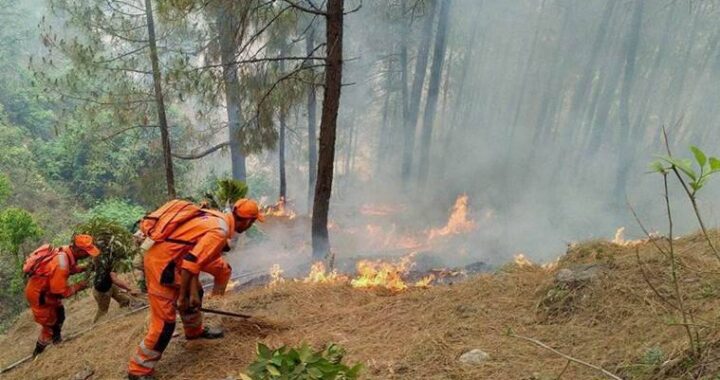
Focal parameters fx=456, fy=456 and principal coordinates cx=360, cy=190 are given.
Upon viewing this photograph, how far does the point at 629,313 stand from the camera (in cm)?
353

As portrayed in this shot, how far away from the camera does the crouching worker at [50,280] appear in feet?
18.1

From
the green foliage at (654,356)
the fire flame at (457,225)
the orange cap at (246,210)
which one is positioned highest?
the orange cap at (246,210)

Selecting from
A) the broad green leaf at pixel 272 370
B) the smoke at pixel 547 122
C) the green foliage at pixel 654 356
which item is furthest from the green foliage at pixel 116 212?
the green foliage at pixel 654 356

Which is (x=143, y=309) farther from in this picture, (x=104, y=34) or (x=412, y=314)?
(x=104, y=34)

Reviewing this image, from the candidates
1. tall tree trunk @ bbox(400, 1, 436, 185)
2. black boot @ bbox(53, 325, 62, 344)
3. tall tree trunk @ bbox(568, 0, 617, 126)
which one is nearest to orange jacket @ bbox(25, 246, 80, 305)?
black boot @ bbox(53, 325, 62, 344)

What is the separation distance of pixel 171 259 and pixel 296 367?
2271mm

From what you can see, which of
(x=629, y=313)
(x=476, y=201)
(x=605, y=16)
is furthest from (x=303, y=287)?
(x=605, y=16)

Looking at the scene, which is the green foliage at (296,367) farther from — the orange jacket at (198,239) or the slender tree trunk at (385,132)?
the slender tree trunk at (385,132)

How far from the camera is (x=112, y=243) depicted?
6.60 meters

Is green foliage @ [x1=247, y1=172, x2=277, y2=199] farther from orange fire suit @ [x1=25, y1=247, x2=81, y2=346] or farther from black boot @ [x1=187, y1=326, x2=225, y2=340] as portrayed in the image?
black boot @ [x1=187, y1=326, x2=225, y2=340]

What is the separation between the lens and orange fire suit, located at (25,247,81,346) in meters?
5.52

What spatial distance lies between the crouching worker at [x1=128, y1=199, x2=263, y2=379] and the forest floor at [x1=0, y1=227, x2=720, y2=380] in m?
0.35

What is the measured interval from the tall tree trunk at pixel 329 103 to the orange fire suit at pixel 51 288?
399cm

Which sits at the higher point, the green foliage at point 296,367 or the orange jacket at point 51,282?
the green foliage at point 296,367
